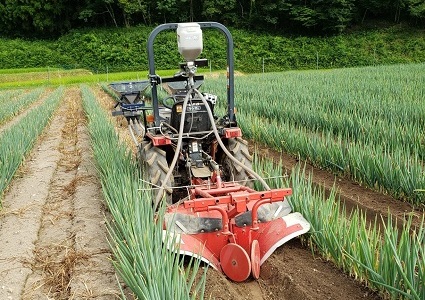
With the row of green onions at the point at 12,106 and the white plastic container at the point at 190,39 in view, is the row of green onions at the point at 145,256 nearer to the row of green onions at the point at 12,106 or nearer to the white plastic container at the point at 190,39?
the white plastic container at the point at 190,39

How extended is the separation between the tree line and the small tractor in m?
29.9

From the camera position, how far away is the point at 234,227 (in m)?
3.37

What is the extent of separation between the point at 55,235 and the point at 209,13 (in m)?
31.7

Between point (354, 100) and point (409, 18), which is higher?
point (409, 18)

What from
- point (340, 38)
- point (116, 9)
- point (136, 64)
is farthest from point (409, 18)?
Result: point (116, 9)

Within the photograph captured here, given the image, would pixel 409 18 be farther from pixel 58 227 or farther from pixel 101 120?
pixel 58 227

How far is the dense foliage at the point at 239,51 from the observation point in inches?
1182

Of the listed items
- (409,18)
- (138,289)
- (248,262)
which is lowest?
(248,262)

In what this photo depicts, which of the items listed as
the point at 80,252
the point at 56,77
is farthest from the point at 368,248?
the point at 56,77

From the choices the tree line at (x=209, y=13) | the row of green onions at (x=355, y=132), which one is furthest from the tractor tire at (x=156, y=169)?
the tree line at (x=209, y=13)

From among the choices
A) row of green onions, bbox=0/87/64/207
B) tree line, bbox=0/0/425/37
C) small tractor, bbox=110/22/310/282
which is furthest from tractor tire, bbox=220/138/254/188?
tree line, bbox=0/0/425/37

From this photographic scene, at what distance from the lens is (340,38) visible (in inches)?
1249

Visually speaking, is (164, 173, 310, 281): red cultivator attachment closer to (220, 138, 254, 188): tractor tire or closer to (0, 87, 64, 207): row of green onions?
(220, 138, 254, 188): tractor tire

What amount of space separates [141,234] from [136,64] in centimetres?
2872
